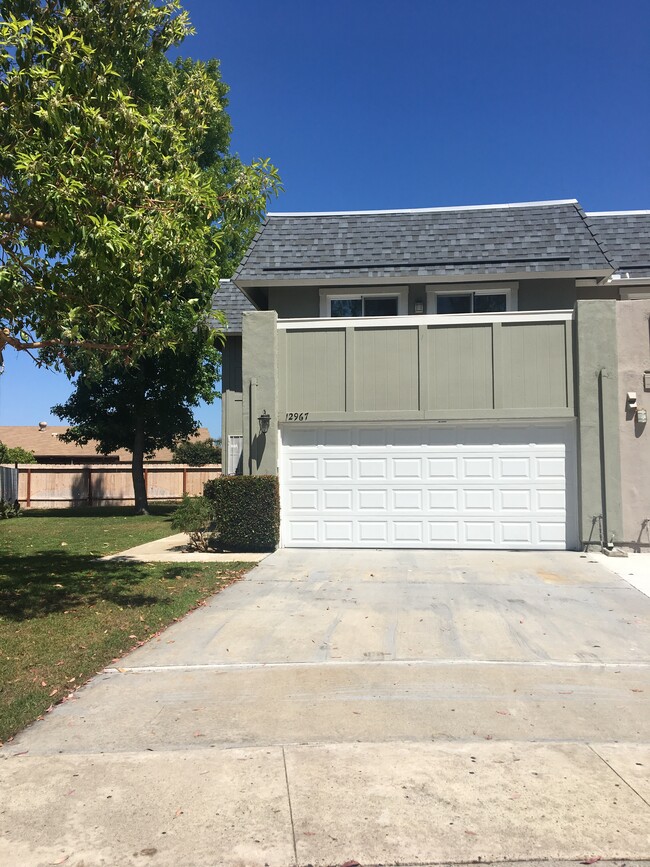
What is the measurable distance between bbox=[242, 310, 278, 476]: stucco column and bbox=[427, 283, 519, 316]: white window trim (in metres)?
3.60

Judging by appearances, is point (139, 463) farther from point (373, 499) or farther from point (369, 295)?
point (373, 499)

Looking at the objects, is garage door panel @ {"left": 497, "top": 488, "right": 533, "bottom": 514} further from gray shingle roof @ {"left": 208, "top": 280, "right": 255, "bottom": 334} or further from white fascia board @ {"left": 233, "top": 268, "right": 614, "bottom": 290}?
gray shingle roof @ {"left": 208, "top": 280, "right": 255, "bottom": 334}

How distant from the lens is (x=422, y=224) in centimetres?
1559

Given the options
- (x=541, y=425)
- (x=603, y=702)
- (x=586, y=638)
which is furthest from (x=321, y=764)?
(x=541, y=425)

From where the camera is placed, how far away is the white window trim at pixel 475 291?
14773 mm

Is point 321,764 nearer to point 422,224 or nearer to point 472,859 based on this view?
point 472,859

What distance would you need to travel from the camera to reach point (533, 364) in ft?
43.1

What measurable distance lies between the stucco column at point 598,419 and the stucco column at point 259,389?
19.2 feet

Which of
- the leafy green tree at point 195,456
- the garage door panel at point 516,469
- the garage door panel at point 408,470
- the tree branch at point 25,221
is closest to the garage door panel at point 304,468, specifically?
the garage door panel at point 408,470

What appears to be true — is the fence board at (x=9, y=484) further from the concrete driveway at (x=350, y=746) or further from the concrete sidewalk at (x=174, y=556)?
the concrete driveway at (x=350, y=746)

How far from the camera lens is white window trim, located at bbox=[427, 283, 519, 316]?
48.5 ft

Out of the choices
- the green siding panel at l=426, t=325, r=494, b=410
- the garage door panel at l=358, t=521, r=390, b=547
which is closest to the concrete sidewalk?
the garage door panel at l=358, t=521, r=390, b=547

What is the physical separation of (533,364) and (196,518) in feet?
23.3

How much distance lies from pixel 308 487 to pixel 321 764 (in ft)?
31.2
